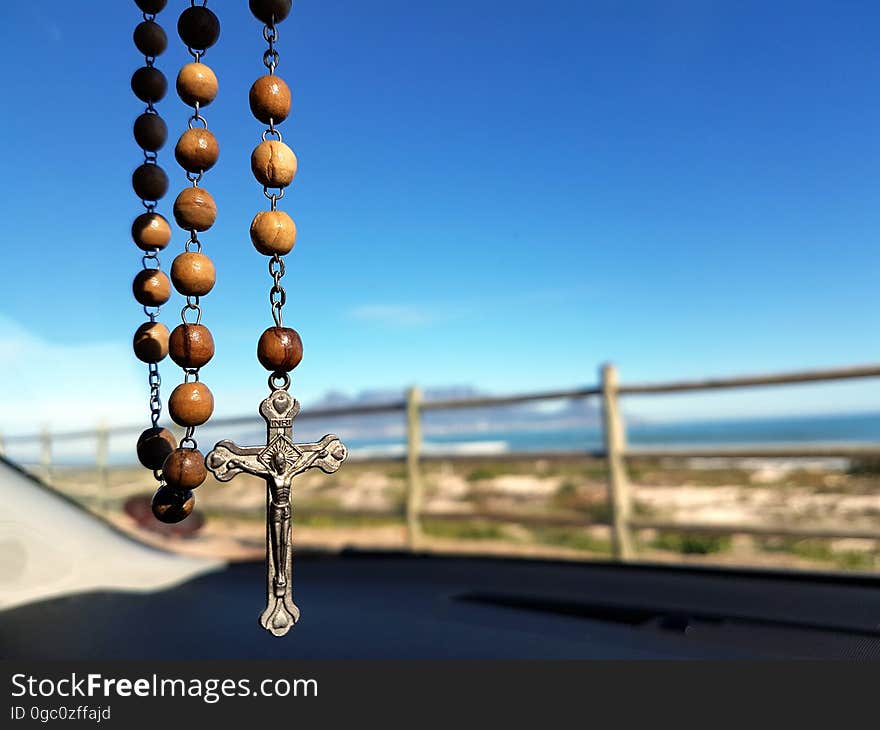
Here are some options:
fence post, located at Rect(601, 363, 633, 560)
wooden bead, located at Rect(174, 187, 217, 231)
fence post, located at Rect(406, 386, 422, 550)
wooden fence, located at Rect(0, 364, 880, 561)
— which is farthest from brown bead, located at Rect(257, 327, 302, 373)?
fence post, located at Rect(406, 386, 422, 550)

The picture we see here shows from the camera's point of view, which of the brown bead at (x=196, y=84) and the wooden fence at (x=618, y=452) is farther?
the wooden fence at (x=618, y=452)

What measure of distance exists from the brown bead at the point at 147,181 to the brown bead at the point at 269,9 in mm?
224

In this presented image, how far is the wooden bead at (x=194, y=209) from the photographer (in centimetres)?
58

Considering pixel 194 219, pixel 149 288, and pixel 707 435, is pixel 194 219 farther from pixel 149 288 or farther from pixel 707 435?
pixel 707 435

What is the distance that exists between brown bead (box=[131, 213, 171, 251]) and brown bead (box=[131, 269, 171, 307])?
0.09 ft

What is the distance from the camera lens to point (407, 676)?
0.66 m

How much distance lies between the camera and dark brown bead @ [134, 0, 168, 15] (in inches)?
26.7

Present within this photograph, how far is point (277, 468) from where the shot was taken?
0.54 meters

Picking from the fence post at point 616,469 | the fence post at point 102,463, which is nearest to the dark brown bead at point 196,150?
the fence post at point 616,469

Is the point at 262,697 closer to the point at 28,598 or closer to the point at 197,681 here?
the point at 197,681

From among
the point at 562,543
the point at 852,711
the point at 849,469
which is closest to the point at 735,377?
the point at 852,711

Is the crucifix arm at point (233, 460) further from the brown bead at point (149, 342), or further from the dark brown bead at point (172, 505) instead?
the brown bead at point (149, 342)

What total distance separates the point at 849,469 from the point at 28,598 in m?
19.1

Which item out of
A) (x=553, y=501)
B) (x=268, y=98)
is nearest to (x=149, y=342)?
(x=268, y=98)
